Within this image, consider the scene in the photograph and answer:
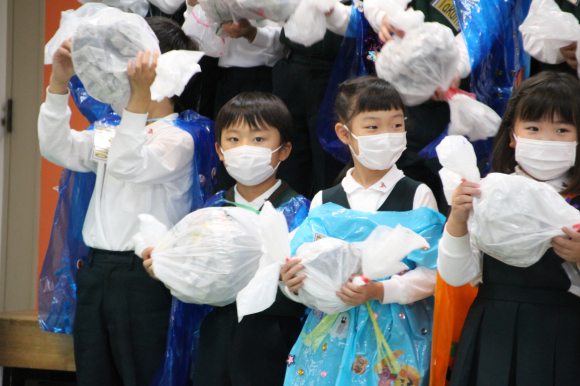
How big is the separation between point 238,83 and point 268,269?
4.02 feet

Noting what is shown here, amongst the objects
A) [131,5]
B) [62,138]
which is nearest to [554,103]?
[62,138]

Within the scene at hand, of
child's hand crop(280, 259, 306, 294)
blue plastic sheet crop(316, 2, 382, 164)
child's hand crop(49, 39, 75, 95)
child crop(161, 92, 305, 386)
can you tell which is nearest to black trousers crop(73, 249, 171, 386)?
child crop(161, 92, 305, 386)

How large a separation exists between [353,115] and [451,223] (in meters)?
0.58

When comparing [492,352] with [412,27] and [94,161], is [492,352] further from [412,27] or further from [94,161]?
[94,161]

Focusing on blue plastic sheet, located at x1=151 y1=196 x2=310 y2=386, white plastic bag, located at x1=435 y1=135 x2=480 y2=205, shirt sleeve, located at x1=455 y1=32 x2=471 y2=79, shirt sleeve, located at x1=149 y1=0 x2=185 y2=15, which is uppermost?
shirt sleeve, located at x1=455 y1=32 x2=471 y2=79

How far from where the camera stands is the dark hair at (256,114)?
223 cm

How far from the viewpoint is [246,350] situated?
2020 mm

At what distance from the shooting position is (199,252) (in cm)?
190

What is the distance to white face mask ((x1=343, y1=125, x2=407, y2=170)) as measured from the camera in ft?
6.36

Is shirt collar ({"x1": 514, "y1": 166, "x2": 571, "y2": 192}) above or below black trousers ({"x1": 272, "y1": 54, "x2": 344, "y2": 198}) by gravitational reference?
above

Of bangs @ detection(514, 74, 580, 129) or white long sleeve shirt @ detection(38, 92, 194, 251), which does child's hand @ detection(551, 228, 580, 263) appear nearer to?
bangs @ detection(514, 74, 580, 129)

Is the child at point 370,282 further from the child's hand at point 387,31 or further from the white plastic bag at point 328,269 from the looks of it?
the child's hand at point 387,31

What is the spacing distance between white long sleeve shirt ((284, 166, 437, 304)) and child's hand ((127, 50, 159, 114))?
2.08ft

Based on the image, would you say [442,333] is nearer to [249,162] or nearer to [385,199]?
[385,199]
